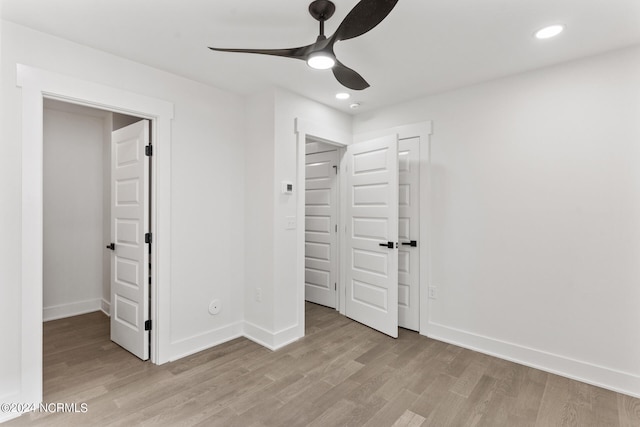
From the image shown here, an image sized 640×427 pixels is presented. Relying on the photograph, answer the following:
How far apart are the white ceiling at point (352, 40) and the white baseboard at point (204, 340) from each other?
2462 millimetres

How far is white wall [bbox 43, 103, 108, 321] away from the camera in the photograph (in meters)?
3.88

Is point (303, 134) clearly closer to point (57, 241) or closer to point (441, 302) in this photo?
point (441, 302)

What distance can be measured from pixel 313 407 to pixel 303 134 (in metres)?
2.48

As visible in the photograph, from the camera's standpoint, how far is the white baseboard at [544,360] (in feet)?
7.70

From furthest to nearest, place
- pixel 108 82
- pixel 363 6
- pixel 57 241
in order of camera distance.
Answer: pixel 57 241 → pixel 108 82 → pixel 363 6

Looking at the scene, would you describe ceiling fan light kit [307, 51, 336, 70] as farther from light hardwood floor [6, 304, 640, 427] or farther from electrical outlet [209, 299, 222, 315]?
electrical outlet [209, 299, 222, 315]

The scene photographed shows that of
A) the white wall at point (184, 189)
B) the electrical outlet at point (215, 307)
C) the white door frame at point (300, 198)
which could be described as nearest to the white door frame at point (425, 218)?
the white door frame at point (300, 198)

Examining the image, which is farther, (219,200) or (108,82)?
(219,200)

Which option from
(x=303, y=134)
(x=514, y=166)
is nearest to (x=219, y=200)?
(x=303, y=134)

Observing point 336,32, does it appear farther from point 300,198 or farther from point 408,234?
point 408,234

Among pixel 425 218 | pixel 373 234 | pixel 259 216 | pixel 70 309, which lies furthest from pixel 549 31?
pixel 70 309

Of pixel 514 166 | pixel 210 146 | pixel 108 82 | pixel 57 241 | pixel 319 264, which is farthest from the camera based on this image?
pixel 319 264

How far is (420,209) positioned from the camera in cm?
341

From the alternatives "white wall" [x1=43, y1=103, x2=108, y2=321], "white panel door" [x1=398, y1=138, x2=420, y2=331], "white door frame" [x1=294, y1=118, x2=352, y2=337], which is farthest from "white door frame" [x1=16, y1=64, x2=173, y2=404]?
"white panel door" [x1=398, y1=138, x2=420, y2=331]
